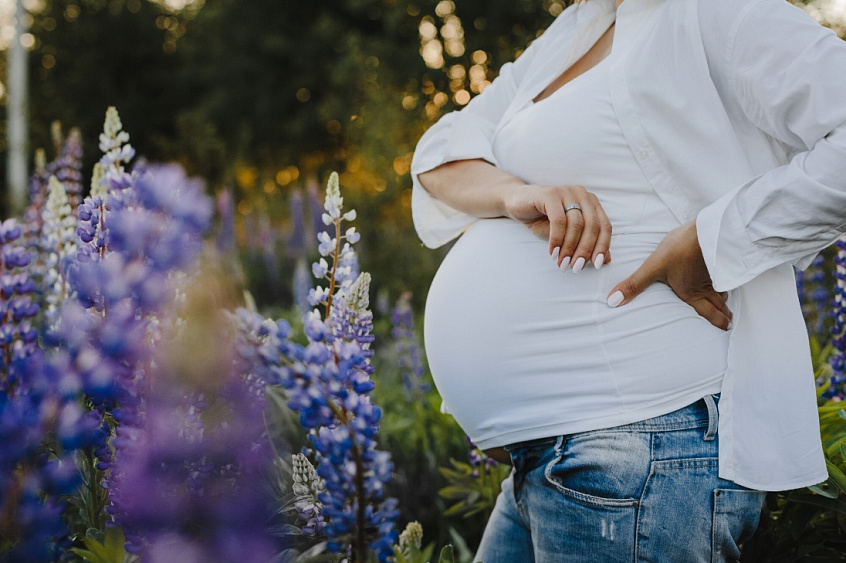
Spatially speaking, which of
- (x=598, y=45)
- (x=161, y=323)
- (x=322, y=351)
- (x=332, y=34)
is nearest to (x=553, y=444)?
(x=322, y=351)

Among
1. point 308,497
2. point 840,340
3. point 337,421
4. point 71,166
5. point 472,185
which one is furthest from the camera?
point 71,166

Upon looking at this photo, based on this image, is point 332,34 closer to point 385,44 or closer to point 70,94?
point 385,44

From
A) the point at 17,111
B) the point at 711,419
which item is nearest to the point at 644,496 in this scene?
the point at 711,419

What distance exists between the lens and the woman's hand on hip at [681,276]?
3.91ft

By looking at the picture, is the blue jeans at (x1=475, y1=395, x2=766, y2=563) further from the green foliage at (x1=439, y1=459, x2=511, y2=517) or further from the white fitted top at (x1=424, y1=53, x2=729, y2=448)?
the green foliage at (x1=439, y1=459, x2=511, y2=517)

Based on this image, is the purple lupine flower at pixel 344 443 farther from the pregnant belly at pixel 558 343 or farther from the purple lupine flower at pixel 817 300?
the purple lupine flower at pixel 817 300

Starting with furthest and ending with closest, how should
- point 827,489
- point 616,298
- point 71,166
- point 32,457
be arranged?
point 71,166 → point 827,489 → point 616,298 → point 32,457

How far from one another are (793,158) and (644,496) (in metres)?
0.61

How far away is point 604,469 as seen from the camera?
3.70 ft

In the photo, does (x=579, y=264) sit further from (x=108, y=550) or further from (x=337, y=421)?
(x=108, y=550)

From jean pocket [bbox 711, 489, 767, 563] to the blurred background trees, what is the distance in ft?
16.5

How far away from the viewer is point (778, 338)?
4.00 ft

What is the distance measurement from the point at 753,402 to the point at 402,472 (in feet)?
5.12

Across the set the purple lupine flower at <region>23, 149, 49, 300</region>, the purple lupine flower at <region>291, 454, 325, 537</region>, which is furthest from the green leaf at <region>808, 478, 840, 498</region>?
the purple lupine flower at <region>23, 149, 49, 300</region>
